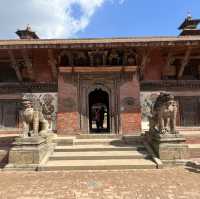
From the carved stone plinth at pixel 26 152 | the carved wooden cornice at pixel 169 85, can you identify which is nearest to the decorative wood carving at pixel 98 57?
the carved wooden cornice at pixel 169 85

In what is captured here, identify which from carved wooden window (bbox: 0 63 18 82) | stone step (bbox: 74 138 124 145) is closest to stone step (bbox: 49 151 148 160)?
stone step (bbox: 74 138 124 145)

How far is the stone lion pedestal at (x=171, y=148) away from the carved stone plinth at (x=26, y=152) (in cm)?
378

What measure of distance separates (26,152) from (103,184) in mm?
2941

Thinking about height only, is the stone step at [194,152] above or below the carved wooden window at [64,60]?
below

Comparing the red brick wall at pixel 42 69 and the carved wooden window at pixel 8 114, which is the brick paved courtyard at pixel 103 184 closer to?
the carved wooden window at pixel 8 114

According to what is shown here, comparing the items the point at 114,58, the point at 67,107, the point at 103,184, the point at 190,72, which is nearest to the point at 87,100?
the point at 67,107

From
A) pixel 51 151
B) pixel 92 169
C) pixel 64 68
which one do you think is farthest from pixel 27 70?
pixel 92 169

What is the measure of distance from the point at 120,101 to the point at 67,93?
2.54 m

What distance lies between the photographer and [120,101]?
11.4m

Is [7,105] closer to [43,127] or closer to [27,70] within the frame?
[27,70]

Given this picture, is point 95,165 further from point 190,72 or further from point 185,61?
point 190,72

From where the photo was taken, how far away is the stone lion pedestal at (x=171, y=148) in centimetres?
759

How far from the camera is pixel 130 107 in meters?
11.4

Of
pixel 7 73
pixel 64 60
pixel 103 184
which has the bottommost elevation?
pixel 103 184
